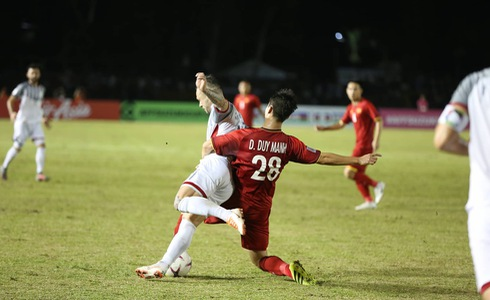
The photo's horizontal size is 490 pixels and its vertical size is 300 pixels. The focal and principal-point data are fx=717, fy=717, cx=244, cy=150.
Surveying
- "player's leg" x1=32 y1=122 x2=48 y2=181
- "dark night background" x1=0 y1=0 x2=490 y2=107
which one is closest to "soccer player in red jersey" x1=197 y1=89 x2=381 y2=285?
"player's leg" x1=32 y1=122 x2=48 y2=181

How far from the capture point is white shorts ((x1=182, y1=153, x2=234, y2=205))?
6.34 m

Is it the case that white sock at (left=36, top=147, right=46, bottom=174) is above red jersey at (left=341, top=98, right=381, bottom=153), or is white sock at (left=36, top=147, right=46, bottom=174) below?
below

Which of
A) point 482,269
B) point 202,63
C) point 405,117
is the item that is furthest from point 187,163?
point 202,63

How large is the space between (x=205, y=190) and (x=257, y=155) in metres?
0.55

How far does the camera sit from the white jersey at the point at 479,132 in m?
4.10

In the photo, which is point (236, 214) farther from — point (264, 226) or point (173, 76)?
point (173, 76)

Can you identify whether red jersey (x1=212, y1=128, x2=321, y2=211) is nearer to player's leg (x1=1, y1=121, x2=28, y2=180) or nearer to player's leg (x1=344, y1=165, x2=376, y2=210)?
player's leg (x1=344, y1=165, x2=376, y2=210)

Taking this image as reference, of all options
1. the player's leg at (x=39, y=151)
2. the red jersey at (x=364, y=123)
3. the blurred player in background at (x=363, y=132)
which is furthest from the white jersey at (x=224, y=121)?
the player's leg at (x=39, y=151)

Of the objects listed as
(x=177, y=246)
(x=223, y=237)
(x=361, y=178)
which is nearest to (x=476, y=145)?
(x=177, y=246)

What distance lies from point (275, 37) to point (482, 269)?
55020mm

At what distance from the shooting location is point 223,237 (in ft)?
30.4

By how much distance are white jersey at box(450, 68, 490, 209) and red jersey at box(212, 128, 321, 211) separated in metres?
2.31

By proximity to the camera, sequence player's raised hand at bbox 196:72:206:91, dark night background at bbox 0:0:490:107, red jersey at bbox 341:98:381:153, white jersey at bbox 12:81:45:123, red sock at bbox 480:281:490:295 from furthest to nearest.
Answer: dark night background at bbox 0:0:490:107 → white jersey at bbox 12:81:45:123 → red jersey at bbox 341:98:381:153 → player's raised hand at bbox 196:72:206:91 → red sock at bbox 480:281:490:295

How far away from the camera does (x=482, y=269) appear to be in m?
4.03
